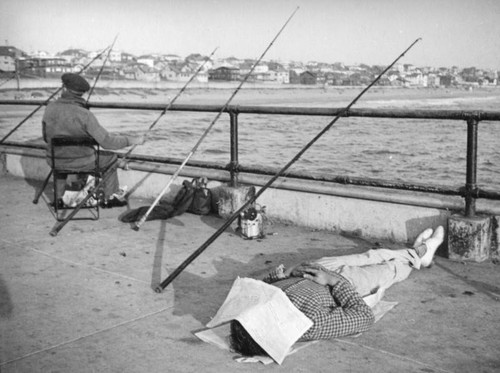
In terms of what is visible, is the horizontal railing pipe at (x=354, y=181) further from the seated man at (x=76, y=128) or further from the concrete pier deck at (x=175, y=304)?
the seated man at (x=76, y=128)

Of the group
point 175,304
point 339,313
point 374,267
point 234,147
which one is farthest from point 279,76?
point 339,313

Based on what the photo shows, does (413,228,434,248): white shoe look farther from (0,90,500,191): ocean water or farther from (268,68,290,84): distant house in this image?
(268,68,290,84): distant house

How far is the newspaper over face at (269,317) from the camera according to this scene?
9.84 ft

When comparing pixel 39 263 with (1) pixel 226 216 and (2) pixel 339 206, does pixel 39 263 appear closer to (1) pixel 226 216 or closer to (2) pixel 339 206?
(1) pixel 226 216

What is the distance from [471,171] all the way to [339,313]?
6.16 ft

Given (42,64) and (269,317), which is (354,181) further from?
(42,64)

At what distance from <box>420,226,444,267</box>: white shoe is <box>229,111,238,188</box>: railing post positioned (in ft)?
6.24

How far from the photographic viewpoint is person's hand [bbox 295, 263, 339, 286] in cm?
349

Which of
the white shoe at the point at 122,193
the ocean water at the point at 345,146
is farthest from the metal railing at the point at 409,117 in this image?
the ocean water at the point at 345,146

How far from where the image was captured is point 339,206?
5.32 m

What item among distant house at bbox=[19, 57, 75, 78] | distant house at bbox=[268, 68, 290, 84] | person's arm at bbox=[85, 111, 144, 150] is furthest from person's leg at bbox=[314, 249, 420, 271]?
distant house at bbox=[268, 68, 290, 84]

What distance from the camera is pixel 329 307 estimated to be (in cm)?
339

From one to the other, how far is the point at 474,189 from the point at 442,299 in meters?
1.04

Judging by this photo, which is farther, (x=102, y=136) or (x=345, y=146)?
(x=345, y=146)
